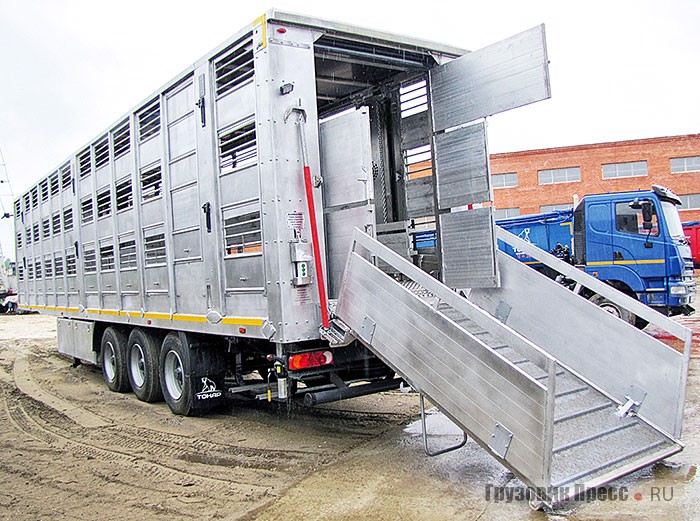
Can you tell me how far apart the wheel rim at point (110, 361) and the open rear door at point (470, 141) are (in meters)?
5.30

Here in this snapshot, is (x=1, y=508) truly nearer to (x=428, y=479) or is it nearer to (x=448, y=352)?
(x=428, y=479)

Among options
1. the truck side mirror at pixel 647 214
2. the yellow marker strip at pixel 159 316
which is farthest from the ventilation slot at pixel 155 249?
the truck side mirror at pixel 647 214

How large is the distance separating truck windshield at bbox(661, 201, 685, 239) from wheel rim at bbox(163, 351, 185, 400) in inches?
344

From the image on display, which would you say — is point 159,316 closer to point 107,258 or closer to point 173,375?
point 173,375

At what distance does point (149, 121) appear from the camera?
729 cm

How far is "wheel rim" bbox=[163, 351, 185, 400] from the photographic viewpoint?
278 inches

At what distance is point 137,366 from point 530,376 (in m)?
5.94

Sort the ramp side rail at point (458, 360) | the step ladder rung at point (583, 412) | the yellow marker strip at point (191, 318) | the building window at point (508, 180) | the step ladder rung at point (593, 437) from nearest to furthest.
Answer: the ramp side rail at point (458, 360) < the step ladder rung at point (593, 437) < the step ladder rung at point (583, 412) < the yellow marker strip at point (191, 318) < the building window at point (508, 180)

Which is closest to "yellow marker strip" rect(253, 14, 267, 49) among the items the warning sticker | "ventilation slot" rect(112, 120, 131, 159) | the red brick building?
the warning sticker

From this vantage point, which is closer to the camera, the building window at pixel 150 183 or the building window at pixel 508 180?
the building window at pixel 150 183

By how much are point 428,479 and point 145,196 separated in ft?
15.7

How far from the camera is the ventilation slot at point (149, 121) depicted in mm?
7113

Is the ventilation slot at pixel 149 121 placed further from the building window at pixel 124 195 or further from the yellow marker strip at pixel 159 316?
the yellow marker strip at pixel 159 316

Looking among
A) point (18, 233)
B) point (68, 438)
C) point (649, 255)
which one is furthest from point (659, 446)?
point (18, 233)
